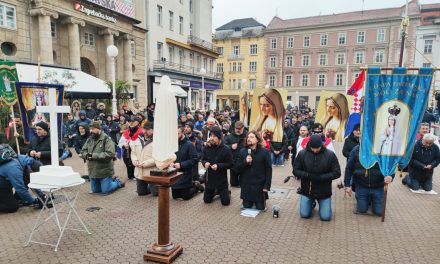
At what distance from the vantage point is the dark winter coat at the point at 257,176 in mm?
6484

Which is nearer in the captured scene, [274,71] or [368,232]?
[368,232]

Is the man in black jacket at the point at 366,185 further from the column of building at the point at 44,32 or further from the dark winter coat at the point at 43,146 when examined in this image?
the column of building at the point at 44,32

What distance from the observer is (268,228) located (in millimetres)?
5668

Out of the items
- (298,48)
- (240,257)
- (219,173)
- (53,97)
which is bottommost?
(240,257)

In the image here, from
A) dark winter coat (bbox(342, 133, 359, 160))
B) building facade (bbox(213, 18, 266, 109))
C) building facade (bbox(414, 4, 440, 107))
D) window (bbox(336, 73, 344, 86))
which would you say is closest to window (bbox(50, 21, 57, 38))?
dark winter coat (bbox(342, 133, 359, 160))

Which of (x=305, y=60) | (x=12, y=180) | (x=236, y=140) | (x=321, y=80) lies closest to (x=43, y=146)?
(x=12, y=180)

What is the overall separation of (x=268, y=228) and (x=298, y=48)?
166 feet

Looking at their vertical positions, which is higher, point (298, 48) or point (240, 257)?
point (298, 48)

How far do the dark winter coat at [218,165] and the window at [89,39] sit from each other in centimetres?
2009

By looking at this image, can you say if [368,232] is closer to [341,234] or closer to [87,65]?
[341,234]

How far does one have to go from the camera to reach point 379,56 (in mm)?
47656

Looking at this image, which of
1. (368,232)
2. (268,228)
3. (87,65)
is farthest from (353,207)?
(87,65)

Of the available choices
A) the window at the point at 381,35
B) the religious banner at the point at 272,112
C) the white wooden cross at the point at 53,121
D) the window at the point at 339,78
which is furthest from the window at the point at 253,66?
the white wooden cross at the point at 53,121

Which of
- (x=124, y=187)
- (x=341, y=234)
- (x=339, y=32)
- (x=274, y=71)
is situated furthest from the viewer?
(x=274, y=71)
